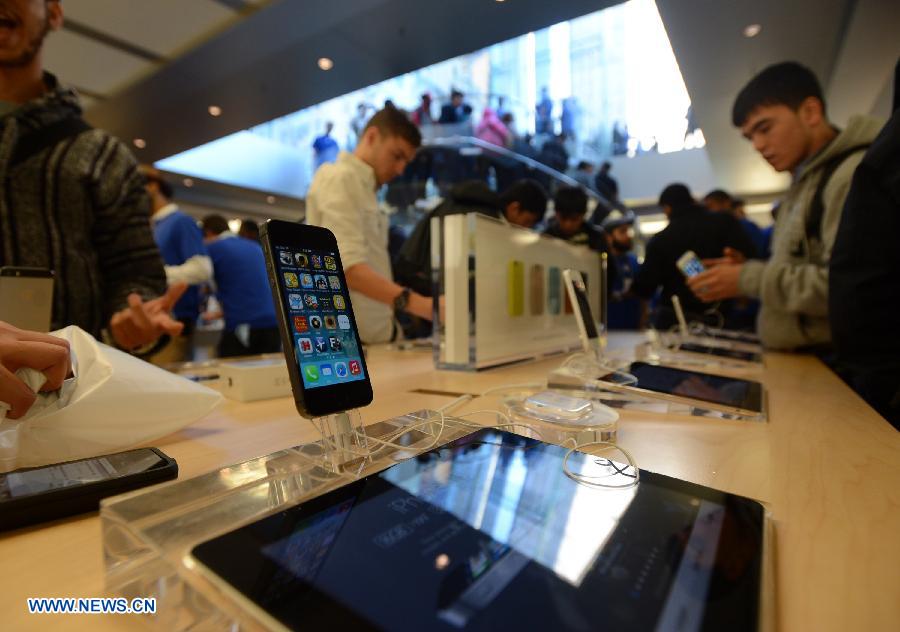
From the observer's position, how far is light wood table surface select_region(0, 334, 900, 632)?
0.25m

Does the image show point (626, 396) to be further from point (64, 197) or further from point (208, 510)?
point (64, 197)

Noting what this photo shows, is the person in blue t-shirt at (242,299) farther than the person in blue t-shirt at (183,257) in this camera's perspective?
Yes

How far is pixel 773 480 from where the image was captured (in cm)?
41

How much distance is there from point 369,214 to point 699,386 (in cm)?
112

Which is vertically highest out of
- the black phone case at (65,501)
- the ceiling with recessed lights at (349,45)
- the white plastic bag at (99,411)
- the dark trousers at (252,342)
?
the ceiling with recessed lights at (349,45)

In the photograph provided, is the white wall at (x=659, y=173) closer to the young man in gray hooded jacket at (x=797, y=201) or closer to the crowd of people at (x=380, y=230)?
the crowd of people at (x=380, y=230)

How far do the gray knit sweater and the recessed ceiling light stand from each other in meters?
3.28

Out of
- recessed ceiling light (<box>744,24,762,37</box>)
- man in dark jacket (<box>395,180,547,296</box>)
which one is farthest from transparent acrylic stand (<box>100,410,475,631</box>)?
recessed ceiling light (<box>744,24,762,37</box>)

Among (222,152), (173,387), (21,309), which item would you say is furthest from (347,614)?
(222,152)

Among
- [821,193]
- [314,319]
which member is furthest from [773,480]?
[821,193]

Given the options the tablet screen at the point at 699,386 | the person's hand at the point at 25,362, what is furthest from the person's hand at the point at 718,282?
the person's hand at the point at 25,362

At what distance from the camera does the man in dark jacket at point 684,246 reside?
2145 mm

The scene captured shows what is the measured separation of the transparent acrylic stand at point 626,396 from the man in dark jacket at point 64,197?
0.77 m

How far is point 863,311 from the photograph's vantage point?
0.81m
